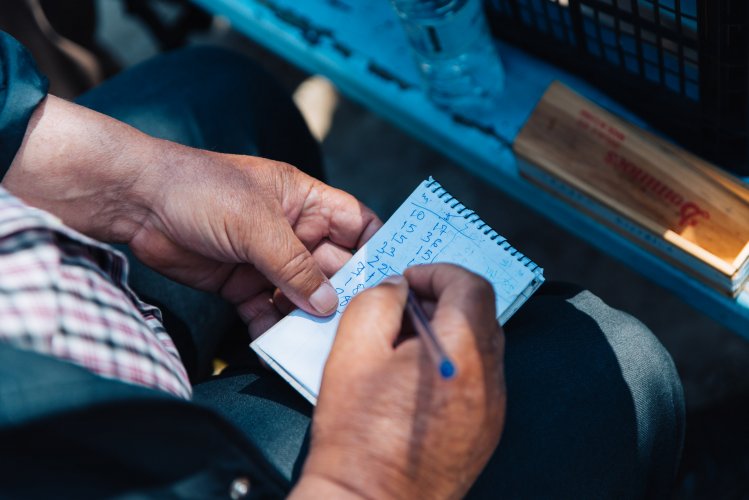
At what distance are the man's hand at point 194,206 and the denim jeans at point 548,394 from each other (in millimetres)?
75

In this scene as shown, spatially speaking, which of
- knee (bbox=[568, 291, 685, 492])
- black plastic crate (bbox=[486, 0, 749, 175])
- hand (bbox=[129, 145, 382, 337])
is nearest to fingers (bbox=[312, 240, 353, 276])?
hand (bbox=[129, 145, 382, 337])

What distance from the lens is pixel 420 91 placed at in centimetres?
124

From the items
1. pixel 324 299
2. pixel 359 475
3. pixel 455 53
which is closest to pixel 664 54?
pixel 455 53

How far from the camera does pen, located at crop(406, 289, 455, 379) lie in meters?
0.71

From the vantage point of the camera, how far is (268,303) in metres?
1.05

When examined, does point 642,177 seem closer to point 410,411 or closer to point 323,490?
point 410,411

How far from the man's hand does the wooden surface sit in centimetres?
28

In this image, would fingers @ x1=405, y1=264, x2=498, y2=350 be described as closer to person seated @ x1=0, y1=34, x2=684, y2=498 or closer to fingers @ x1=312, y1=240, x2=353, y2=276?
person seated @ x1=0, y1=34, x2=684, y2=498

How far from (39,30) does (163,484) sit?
45.6 inches

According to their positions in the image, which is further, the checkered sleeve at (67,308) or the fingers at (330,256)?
the fingers at (330,256)

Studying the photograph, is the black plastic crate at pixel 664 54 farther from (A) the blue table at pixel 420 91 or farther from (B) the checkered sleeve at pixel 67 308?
(B) the checkered sleeve at pixel 67 308

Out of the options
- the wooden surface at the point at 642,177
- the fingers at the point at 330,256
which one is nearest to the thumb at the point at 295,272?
the fingers at the point at 330,256

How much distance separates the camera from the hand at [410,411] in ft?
2.43

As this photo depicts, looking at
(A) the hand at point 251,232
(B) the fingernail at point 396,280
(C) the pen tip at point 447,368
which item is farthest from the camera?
(A) the hand at point 251,232
